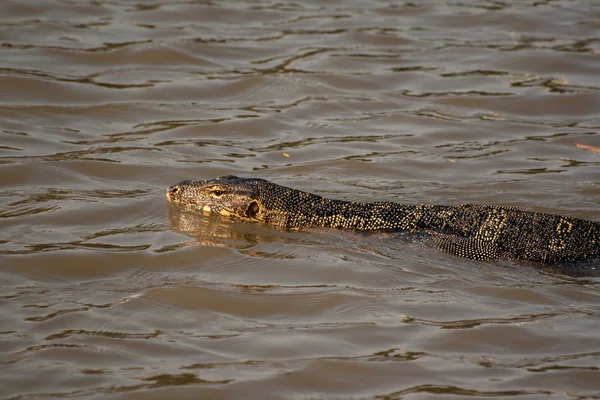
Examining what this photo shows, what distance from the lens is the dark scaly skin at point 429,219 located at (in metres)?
8.21

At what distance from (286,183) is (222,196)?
1191 millimetres

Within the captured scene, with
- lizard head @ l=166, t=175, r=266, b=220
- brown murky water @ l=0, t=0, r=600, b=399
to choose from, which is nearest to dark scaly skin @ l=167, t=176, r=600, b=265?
lizard head @ l=166, t=175, r=266, b=220

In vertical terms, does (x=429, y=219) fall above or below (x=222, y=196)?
below

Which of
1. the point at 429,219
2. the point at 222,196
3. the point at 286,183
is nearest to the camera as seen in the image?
the point at 429,219

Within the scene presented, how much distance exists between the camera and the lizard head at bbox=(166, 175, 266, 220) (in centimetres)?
909

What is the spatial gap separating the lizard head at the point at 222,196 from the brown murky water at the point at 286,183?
6.0 inches

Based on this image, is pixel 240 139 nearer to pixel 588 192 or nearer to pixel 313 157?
pixel 313 157

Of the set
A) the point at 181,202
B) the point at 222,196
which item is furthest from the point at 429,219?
the point at 181,202

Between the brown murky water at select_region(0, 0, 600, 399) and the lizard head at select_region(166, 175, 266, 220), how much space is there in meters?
0.15

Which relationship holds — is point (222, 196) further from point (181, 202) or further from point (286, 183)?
point (286, 183)

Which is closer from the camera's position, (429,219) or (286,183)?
(429,219)

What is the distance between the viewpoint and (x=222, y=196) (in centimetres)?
919

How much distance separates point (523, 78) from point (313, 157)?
4.51 metres

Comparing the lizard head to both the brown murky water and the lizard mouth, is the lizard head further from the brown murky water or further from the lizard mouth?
the brown murky water
